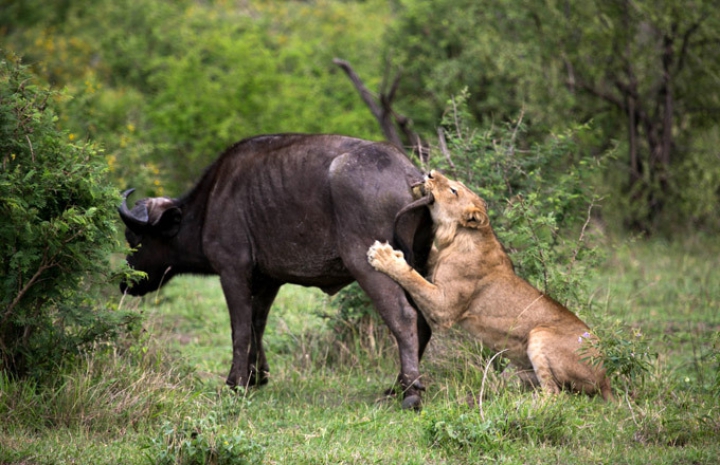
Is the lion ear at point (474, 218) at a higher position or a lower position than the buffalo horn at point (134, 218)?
higher

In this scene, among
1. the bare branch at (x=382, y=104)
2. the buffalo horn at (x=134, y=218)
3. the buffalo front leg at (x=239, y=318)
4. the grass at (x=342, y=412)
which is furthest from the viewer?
the bare branch at (x=382, y=104)

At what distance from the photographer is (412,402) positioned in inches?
264

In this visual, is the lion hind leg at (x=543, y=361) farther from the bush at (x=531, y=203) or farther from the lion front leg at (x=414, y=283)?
the bush at (x=531, y=203)

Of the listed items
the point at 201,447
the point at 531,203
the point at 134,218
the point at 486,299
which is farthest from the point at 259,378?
the point at 531,203

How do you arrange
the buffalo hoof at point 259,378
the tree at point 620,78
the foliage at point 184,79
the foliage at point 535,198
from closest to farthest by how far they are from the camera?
the buffalo hoof at point 259,378, the foliage at point 535,198, the tree at point 620,78, the foliage at point 184,79

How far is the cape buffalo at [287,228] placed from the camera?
6770 millimetres

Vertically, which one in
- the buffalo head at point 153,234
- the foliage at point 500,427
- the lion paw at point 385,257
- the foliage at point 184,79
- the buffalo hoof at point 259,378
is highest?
the lion paw at point 385,257

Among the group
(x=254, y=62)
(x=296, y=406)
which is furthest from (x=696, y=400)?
(x=254, y=62)

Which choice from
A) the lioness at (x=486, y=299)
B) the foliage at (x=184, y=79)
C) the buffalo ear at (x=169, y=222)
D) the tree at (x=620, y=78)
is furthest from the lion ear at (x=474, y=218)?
the tree at (x=620, y=78)

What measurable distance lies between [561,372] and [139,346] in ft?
11.2

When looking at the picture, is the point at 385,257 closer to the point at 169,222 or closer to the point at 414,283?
the point at 414,283

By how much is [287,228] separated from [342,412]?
150 centimetres

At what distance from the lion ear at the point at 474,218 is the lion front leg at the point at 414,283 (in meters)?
0.58

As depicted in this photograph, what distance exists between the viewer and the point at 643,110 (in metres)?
15.0
